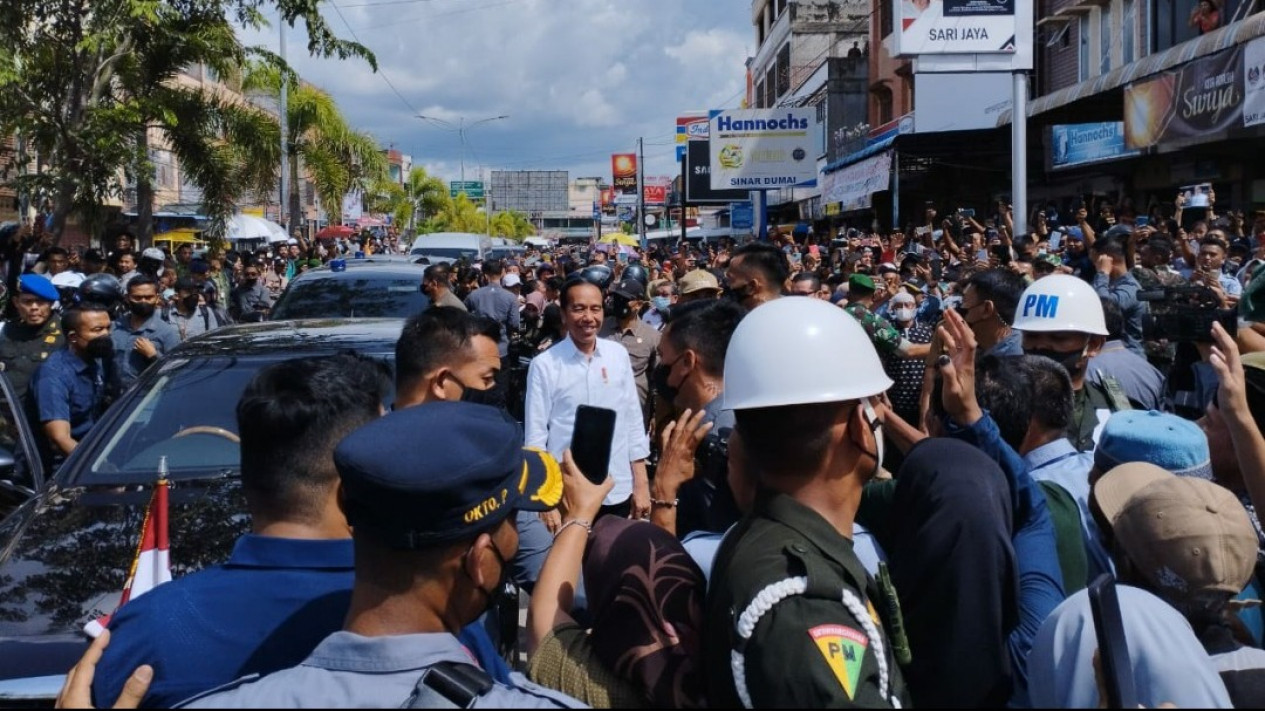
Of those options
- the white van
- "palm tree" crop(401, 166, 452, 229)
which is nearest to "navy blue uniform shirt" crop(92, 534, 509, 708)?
the white van

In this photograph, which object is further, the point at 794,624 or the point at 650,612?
the point at 650,612

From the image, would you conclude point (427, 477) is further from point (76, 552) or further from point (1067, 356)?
point (1067, 356)

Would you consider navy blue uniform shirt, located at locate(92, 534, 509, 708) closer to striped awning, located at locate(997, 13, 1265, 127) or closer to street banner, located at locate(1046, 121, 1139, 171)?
striped awning, located at locate(997, 13, 1265, 127)

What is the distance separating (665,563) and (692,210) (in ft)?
256

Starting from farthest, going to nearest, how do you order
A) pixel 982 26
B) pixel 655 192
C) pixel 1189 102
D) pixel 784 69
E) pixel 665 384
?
pixel 655 192 < pixel 784 69 < pixel 1189 102 < pixel 982 26 < pixel 665 384

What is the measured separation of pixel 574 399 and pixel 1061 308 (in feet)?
7.36

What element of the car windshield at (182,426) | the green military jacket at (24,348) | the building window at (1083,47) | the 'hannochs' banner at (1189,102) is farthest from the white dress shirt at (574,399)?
the building window at (1083,47)

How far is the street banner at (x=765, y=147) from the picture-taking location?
2244 centimetres

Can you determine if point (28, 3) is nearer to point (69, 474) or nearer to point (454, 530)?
point (69, 474)

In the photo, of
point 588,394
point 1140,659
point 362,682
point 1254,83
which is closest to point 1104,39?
point 1254,83

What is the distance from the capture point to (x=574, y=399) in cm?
544

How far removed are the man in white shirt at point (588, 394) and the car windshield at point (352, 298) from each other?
342 centimetres

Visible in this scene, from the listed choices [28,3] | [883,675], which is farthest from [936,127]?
[883,675]

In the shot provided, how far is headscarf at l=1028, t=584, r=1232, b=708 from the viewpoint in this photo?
1941mm
